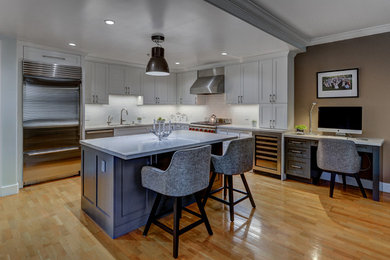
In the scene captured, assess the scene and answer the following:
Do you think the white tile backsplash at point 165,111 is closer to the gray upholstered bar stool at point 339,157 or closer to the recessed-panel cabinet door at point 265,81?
the recessed-panel cabinet door at point 265,81

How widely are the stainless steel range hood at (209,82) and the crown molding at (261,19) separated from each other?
6.25 ft

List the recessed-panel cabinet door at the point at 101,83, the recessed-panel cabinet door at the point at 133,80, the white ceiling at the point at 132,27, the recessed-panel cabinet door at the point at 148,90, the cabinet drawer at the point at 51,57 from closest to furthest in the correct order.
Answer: the white ceiling at the point at 132,27, the cabinet drawer at the point at 51,57, the recessed-panel cabinet door at the point at 101,83, the recessed-panel cabinet door at the point at 133,80, the recessed-panel cabinet door at the point at 148,90

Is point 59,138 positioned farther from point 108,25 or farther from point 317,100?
point 317,100

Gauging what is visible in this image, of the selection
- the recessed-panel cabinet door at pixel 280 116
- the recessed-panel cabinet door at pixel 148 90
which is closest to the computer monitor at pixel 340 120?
the recessed-panel cabinet door at pixel 280 116

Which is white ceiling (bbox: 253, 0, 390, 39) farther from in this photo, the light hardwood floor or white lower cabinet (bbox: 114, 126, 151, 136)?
white lower cabinet (bbox: 114, 126, 151, 136)

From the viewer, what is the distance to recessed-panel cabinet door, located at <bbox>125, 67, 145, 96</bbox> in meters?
5.60

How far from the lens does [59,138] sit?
4164mm

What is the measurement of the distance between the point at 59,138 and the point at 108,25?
2354mm

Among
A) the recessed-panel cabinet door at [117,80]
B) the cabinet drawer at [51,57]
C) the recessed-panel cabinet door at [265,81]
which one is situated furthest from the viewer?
the recessed-panel cabinet door at [117,80]

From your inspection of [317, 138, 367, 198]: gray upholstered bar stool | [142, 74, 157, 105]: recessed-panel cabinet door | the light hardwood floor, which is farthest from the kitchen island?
[142, 74, 157, 105]: recessed-panel cabinet door

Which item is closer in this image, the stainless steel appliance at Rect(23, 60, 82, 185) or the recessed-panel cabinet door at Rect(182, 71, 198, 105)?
the stainless steel appliance at Rect(23, 60, 82, 185)

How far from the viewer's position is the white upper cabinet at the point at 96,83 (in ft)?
16.1

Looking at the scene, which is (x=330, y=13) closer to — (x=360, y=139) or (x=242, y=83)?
(x=360, y=139)

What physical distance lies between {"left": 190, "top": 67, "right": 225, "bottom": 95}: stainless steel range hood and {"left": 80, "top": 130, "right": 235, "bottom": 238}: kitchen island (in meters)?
2.87
